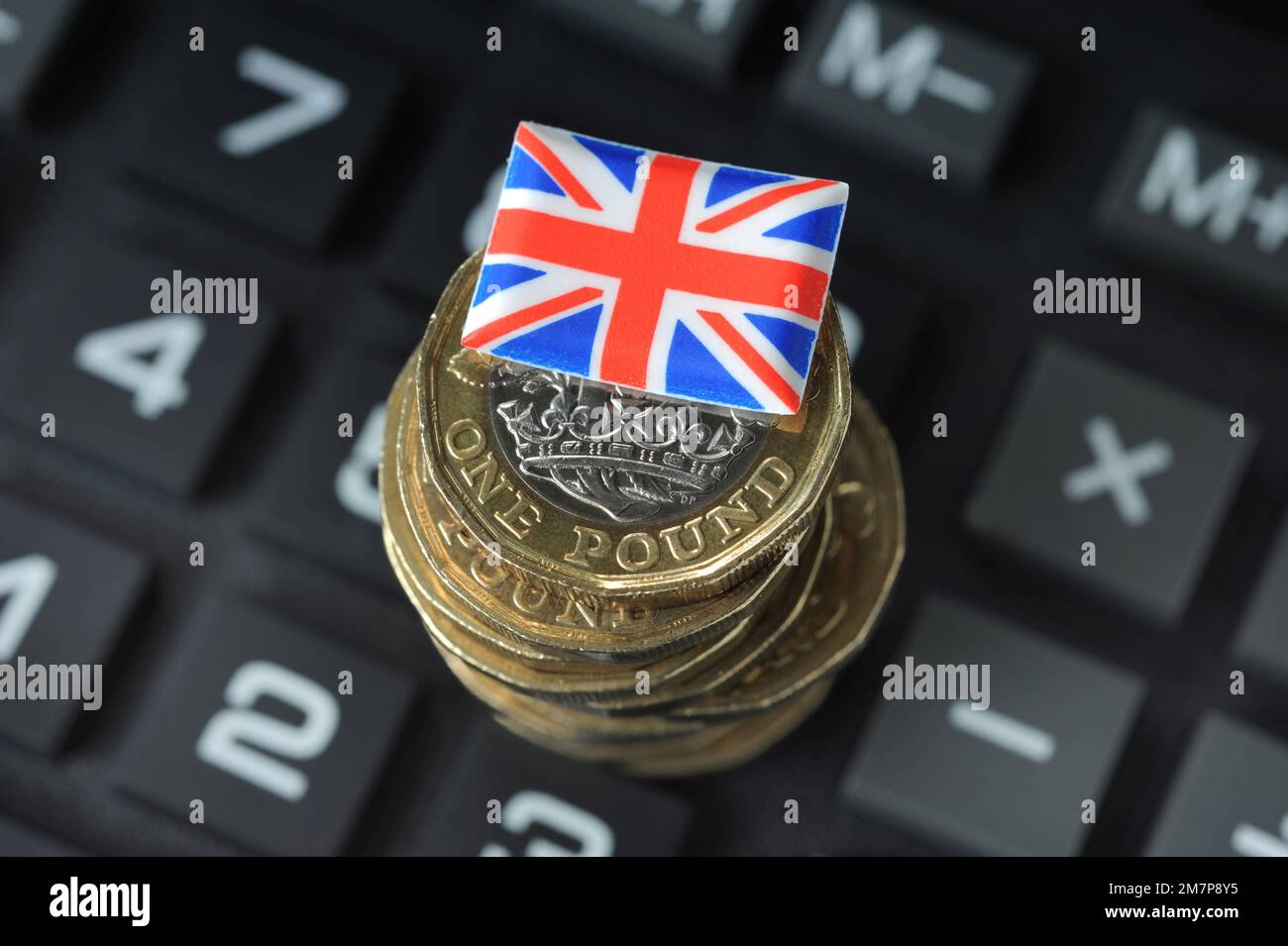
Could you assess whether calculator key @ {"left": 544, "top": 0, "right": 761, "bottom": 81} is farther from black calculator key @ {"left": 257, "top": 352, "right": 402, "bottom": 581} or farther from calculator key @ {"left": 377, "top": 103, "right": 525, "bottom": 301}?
black calculator key @ {"left": 257, "top": 352, "right": 402, "bottom": 581}

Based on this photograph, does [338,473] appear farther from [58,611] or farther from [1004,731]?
[1004,731]

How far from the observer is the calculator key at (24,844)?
3.34 feet

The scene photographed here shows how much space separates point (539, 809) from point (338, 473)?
0.96 feet

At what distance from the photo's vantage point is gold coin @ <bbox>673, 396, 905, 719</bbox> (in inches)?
34.8

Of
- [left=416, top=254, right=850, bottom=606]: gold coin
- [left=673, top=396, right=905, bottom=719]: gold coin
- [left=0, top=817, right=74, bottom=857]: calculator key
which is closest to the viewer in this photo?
[left=416, top=254, right=850, bottom=606]: gold coin

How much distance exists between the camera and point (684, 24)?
1.10 metres

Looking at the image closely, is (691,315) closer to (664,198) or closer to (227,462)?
(664,198)

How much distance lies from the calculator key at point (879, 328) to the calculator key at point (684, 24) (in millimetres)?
199

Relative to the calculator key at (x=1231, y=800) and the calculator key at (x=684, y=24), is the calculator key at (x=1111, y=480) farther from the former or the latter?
the calculator key at (x=684, y=24)

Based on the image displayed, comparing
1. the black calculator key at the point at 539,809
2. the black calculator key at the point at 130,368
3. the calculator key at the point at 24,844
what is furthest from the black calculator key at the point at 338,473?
the calculator key at the point at 24,844

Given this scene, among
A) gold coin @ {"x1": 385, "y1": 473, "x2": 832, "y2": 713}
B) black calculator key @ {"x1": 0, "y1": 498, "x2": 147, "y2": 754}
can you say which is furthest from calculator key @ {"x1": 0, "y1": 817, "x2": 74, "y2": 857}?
gold coin @ {"x1": 385, "y1": 473, "x2": 832, "y2": 713}

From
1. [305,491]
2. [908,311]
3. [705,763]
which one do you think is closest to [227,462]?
[305,491]

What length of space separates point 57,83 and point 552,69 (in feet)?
1.31

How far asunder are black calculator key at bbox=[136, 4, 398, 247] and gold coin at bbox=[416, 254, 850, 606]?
39cm
